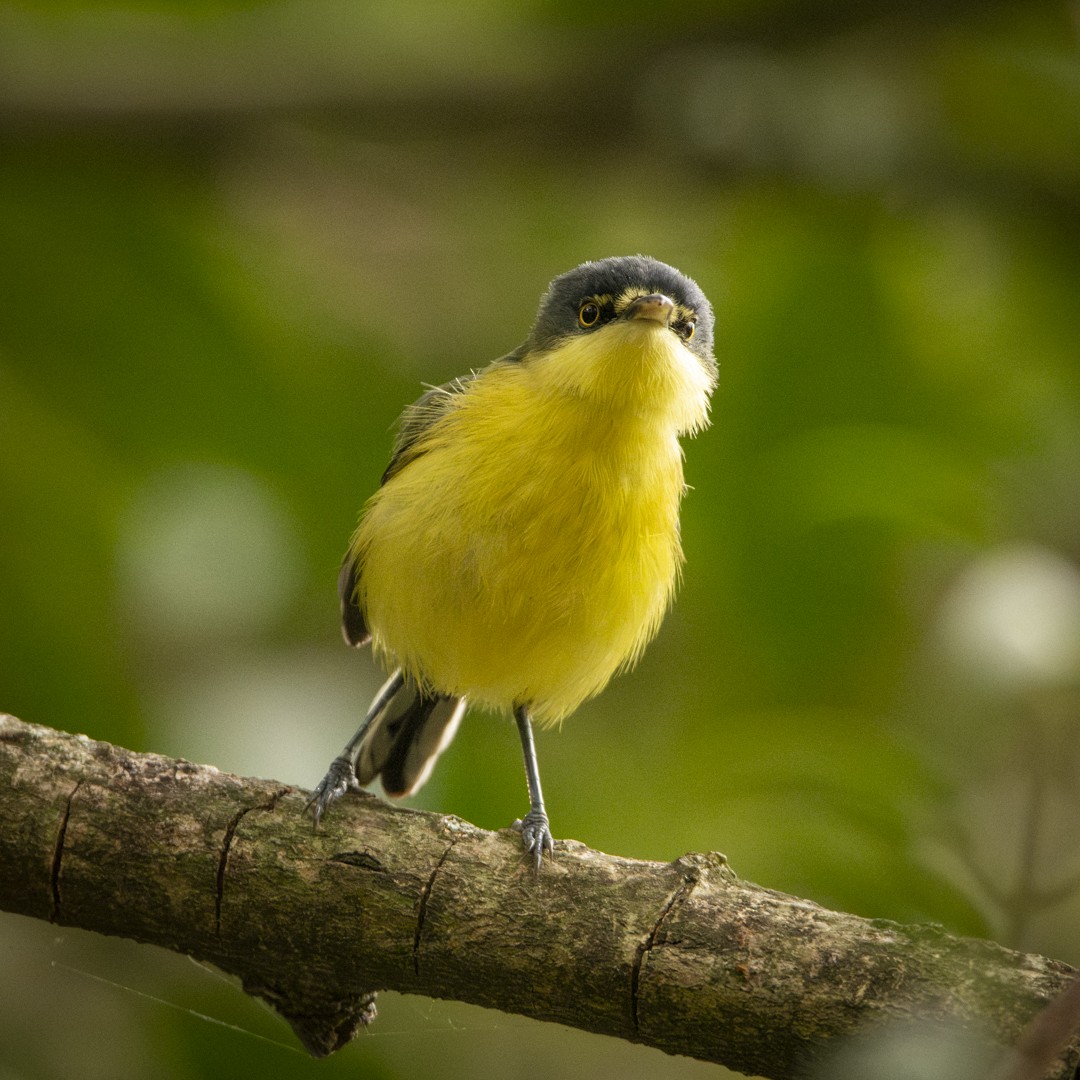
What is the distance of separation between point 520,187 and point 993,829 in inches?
145

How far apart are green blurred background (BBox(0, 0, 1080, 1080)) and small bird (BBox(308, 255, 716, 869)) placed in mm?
325

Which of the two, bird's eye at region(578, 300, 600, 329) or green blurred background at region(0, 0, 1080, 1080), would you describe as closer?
green blurred background at region(0, 0, 1080, 1080)

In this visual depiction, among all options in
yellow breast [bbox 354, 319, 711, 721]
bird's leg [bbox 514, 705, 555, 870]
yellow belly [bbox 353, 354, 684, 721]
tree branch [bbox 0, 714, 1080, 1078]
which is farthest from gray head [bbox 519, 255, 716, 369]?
tree branch [bbox 0, 714, 1080, 1078]

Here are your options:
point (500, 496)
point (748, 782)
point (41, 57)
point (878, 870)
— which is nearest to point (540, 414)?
point (500, 496)

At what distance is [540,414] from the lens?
4398mm

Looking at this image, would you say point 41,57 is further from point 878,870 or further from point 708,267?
point 878,870

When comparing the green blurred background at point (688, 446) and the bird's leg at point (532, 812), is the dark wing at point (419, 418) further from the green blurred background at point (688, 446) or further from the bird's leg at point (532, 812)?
the bird's leg at point (532, 812)

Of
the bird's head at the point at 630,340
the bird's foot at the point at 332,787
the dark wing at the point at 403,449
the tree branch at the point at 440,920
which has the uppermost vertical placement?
the bird's head at the point at 630,340

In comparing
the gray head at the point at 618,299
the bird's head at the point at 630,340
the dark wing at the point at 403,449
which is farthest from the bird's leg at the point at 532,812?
the gray head at the point at 618,299

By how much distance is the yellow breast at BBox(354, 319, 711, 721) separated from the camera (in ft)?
13.8

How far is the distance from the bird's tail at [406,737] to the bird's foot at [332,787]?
69 centimetres

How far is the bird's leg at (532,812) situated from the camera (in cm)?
339

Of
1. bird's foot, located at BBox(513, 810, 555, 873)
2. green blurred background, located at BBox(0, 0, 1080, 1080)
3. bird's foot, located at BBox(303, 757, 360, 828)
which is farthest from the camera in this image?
green blurred background, located at BBox(0, 0, 1080, 1080)

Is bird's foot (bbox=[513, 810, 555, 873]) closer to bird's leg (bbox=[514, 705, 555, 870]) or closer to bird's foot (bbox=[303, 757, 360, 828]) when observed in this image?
bird's leg (bbox=[514, 705, 555, 870])
